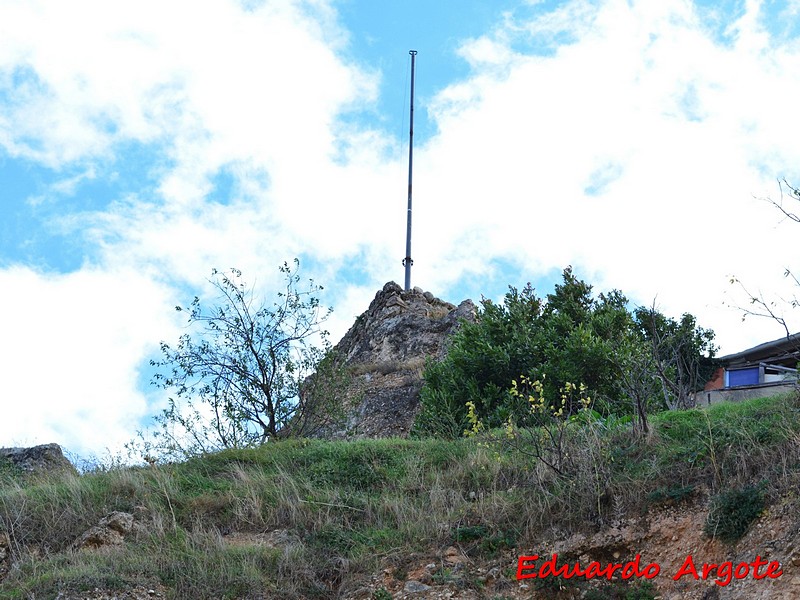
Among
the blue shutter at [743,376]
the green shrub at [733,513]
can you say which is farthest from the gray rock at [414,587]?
the blue shutter at [743,376]

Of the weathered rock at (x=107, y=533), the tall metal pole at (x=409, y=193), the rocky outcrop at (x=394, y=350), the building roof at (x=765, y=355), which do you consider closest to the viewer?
the weathered rock at (x=107, y=533)

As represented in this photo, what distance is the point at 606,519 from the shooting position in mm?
9828

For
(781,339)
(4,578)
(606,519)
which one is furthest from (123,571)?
(781,339)

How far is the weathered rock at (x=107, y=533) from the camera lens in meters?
10.8

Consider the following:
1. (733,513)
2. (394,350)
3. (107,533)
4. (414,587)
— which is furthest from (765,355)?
(107,533)

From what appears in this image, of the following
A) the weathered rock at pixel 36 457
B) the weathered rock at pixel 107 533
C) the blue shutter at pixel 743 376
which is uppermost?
the blue shutter at pixel 743 376

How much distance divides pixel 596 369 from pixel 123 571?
9627mm

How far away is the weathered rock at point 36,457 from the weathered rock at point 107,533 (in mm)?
3669

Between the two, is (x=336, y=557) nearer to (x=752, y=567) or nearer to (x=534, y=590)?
(x=534, y=590)

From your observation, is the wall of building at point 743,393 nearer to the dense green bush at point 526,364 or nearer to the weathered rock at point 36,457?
the dense green bush at point 526,364

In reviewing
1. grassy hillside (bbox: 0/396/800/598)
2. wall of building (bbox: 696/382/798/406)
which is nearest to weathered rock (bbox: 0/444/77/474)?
grassy hillside (bbox: 0/396/800/598)

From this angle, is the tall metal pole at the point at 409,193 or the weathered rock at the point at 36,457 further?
the tall metal pole at the point at 409,193

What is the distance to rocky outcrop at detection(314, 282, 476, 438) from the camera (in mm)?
19859

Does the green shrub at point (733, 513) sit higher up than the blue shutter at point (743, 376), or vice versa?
the blue shutter at point (743, 376)
